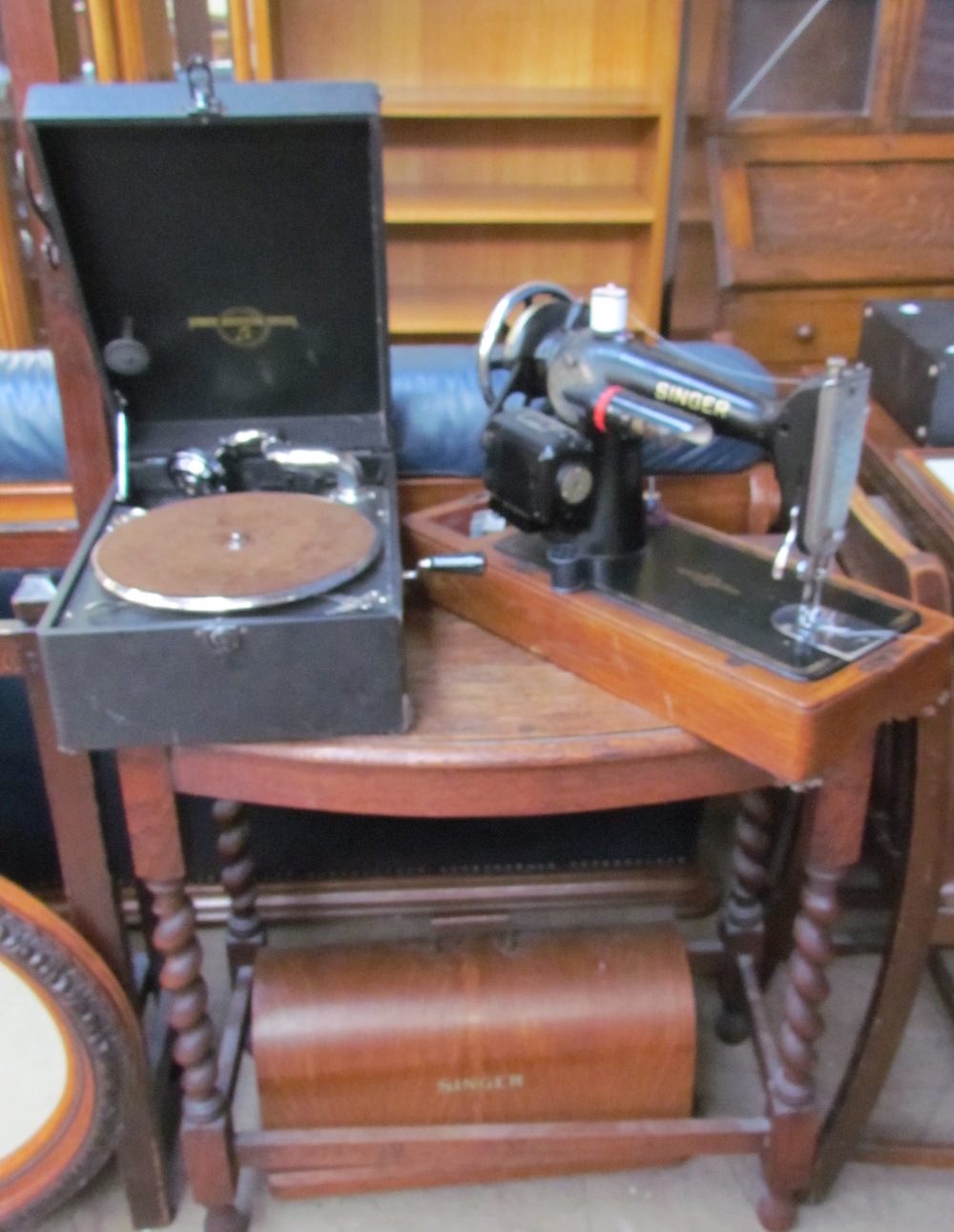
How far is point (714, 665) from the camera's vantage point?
3.05ft

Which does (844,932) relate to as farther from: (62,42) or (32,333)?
(32,333)

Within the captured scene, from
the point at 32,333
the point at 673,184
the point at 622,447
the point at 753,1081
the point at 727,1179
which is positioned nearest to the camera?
the point at 622,447

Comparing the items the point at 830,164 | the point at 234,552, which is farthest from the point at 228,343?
the point at 830,164

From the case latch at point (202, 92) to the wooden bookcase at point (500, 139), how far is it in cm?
177

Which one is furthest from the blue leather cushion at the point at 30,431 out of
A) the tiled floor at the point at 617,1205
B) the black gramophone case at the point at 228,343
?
the tiled floor at the point at 617,1205

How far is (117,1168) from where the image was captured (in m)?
1.38

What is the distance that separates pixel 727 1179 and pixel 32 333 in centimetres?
213

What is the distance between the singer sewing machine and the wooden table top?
42 mm

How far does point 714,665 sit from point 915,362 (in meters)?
0.76

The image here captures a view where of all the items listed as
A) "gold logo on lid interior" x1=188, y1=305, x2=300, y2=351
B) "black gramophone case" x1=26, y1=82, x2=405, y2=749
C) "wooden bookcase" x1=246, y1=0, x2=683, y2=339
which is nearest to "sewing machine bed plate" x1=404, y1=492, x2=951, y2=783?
"black gramophone case" x1=26, y1=82, x2=405, y2=749

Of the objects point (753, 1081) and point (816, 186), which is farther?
point (816, 186)

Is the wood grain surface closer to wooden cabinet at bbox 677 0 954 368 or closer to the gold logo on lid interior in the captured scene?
the gold logo on lid interior

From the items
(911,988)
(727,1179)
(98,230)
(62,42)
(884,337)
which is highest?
(62,42)

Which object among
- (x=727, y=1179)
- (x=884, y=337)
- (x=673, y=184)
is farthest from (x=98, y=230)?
(x=673, y=184)
